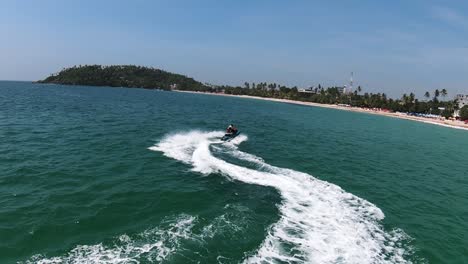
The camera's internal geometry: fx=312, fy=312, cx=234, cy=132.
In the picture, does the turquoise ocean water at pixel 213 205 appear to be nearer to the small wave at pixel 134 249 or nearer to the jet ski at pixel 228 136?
the small wave at pixel 134 249

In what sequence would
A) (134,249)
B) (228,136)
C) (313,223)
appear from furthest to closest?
(228,136)
(313,223)
(134,249)

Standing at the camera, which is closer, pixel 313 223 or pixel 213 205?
pixel 313 223

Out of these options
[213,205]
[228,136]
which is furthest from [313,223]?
[228,136]

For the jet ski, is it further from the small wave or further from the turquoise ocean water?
the small wave

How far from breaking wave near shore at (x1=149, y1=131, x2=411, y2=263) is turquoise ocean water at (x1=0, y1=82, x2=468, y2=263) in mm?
94

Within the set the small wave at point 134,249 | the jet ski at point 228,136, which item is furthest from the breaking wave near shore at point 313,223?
the jet ski at point 228,136

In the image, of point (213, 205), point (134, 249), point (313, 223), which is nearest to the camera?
point (134, 249)

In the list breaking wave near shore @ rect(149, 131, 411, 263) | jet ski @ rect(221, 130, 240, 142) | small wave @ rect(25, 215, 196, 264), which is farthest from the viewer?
jet ski @ rect(221, 130, 240, 142)

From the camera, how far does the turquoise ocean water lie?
1667cm

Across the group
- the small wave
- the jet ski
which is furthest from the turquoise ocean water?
the jet ski

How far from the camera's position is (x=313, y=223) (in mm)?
20844

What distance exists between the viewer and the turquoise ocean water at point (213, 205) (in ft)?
54.7

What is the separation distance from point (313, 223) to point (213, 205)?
22.8 feet

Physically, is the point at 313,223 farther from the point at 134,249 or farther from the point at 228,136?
the point at 228,136
